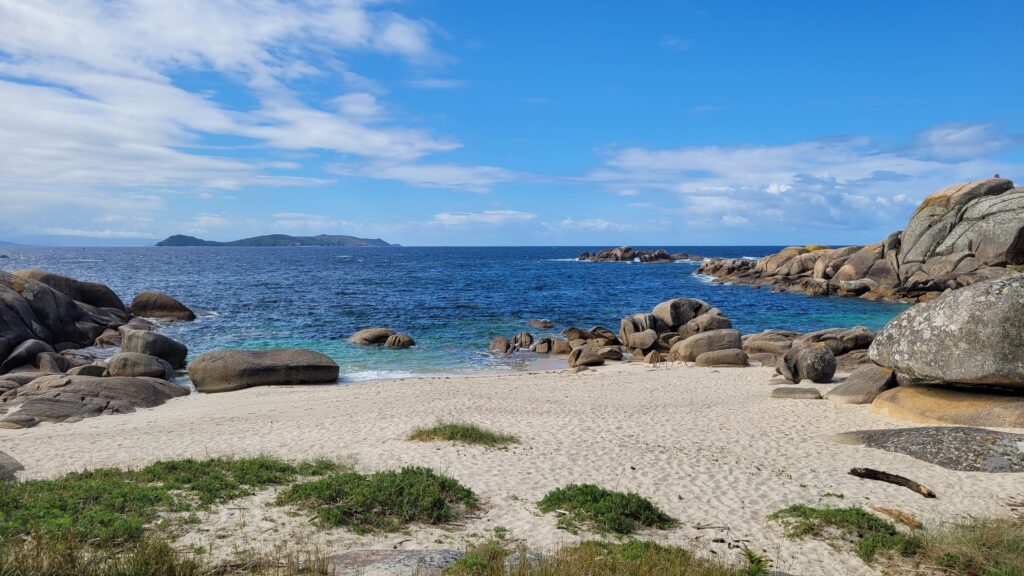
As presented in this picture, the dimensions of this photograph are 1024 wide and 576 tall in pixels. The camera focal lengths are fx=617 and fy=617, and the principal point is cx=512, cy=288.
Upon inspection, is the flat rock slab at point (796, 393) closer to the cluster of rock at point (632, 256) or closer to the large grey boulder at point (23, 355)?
the large grey boulder at point (23, 355)

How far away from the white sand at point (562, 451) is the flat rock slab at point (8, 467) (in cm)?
43

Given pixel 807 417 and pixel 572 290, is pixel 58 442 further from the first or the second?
pixel 572 290

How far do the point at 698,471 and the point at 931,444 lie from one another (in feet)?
18.1

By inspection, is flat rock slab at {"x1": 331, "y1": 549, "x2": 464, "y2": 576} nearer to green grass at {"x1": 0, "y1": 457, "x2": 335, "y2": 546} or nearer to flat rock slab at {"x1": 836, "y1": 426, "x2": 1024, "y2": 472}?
green grass at {"x1": 0, "y1": 457, "x2": 335, "y2": 546}

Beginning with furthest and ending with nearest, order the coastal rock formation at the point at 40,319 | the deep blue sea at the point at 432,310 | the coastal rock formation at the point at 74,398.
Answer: the deep blue sea at the point at 432,310, the coastal rock formation at the point at 40,319, the coastal rock formation at the point at 74,398

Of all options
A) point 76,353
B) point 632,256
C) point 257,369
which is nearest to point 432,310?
point 76,353

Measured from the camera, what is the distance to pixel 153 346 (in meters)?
28.5

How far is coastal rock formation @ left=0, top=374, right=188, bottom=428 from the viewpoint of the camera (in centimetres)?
1838

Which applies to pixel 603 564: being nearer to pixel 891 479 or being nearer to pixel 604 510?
pixel 604 510

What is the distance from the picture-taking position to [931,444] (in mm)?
13734

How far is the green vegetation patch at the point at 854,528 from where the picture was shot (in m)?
8.70

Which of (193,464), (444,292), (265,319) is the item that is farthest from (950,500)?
(444,292)

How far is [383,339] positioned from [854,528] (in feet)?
96.4

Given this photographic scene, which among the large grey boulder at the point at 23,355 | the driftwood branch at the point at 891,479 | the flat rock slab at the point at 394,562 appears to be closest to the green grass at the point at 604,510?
the flat rock slab at the point at 394,562
